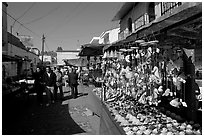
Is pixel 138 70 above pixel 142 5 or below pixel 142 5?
below

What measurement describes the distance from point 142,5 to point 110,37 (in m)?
14.3

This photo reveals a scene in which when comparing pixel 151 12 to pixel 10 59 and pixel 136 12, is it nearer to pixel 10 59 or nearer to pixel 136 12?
Result: pixel 136 12

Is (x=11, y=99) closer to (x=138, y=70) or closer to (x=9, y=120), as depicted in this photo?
(x=9, y=120)

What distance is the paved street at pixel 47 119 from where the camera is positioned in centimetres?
515

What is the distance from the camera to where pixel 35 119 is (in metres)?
6.29

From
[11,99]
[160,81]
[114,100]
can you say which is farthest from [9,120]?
[160,81]

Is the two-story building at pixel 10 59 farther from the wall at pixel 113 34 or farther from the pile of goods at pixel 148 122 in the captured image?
the wall at pixel 113 34

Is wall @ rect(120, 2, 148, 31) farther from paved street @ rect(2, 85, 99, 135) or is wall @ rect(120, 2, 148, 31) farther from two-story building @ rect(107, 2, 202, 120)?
two-story building @ rect(107, 2, 202, 120)

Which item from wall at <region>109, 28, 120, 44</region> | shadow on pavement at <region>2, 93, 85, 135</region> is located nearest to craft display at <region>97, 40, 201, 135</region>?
shadow on pavement at <region>2, 93, 85, 135</region>

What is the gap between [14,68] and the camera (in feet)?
57.0

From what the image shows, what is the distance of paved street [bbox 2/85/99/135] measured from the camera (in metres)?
5.15

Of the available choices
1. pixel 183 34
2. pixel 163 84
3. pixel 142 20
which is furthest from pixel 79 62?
pixel 183 34

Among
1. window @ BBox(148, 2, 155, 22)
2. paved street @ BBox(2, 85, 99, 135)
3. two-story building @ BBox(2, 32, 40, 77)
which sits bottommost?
paved street @ BBox(2, 85, 99, 135)

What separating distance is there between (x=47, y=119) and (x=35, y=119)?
36 centimetres
